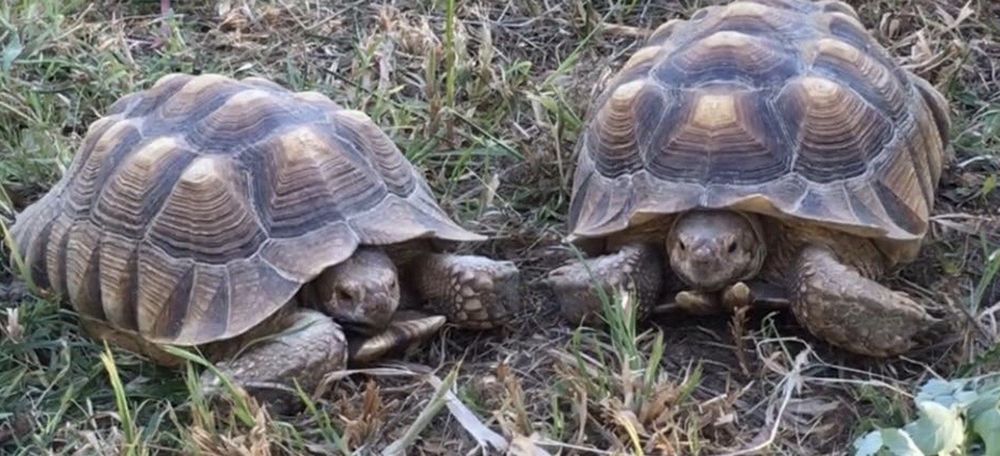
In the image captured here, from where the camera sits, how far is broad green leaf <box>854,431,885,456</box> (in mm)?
2320

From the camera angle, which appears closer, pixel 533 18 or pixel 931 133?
pixel 931 133

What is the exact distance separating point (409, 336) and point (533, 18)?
5.91 ft

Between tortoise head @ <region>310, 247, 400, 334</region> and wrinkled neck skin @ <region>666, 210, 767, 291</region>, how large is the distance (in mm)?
612

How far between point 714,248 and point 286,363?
91 centimetres

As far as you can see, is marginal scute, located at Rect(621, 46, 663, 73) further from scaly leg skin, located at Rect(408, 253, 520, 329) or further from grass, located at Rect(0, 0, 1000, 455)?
scaly leg skin, located at Rect(408, 253, 520, 329)

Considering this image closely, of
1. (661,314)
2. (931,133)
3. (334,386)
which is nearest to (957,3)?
(931,133)

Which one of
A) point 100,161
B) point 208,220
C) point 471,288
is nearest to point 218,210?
point 208,220

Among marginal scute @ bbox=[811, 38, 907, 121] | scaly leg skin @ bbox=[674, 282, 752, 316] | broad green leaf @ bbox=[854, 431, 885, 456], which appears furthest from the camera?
marginal scute @ bbox=[811, 38, 907, 121]

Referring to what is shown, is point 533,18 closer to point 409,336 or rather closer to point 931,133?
point 931,133

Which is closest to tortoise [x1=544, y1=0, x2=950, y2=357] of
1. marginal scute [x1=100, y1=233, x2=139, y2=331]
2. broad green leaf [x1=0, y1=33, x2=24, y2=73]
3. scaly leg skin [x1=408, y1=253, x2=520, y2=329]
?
scaly leg skin [x1=408, y1=253, x2=520, y2=329]

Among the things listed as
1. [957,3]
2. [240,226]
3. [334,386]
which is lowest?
[957,3]

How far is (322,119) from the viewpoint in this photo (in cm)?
308

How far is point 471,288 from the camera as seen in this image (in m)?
2.97

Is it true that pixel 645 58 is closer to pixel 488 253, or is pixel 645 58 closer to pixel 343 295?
pixel 488 253
